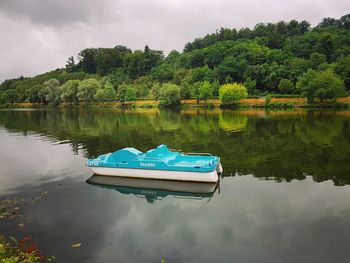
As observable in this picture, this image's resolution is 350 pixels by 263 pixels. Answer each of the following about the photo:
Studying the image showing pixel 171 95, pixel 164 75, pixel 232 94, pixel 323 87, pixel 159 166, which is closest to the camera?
pixel 159 166

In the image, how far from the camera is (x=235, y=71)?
113562mm

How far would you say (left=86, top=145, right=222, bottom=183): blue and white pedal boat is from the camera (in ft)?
63.5

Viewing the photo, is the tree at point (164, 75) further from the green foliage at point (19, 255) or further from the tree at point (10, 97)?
the green foliage at point (19, 255)

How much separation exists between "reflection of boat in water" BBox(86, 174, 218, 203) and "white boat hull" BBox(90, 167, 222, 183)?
28cm

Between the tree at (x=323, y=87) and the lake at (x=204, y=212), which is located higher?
the tree at (x=323, y=87)

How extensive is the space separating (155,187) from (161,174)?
3.27ft

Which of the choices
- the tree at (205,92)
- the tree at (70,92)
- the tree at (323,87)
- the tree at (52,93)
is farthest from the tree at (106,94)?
the tree at (323,87)

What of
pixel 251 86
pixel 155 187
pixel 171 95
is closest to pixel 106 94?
pixel 171 95

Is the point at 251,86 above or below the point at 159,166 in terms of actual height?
above

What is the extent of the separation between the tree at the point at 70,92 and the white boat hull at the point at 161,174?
112895 mm

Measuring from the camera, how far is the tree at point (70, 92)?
Answer: 127 m

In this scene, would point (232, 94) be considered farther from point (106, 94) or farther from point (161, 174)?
point (161, 174)

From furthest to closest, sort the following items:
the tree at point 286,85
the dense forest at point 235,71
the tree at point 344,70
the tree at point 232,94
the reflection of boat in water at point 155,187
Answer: the dense forest at point 235,71 → the tree at point 232,94 → the tree at point 286,85 → the tree at point 344,70 → the reflection of boat in water at point 155,187

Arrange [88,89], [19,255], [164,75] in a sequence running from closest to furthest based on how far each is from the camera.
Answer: [19,255], [88,89], [164,75]
